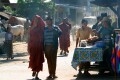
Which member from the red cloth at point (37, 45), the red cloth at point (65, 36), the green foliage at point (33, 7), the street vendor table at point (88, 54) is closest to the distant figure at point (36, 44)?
the red cloth at point (37, 45)

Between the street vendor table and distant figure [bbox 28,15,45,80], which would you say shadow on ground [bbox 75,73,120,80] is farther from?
distant figure [bbox 28,15,45,80]

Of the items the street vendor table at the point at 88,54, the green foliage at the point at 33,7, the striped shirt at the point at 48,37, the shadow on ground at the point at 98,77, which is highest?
the green foliage at the point at 33,7

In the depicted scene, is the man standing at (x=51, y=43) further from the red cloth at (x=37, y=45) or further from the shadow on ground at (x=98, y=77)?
the shadow on ground at (x=98, y=77)

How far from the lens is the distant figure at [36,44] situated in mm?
12688

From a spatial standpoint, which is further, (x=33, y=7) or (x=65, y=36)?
(x=33, y=7)

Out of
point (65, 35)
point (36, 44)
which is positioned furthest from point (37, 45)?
point (65, 35)

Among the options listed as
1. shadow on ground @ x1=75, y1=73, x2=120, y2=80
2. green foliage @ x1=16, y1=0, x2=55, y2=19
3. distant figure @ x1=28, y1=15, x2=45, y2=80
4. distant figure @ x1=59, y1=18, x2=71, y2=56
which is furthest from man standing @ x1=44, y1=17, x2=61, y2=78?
green foliage @ x1=16, y1=0, x2=55, y2=19

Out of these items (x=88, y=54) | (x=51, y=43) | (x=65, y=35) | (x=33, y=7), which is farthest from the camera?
(x=33, y=7)

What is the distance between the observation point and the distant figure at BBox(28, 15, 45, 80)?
41.6 ft

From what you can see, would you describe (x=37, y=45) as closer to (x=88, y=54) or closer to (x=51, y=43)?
(x=51, y=43)

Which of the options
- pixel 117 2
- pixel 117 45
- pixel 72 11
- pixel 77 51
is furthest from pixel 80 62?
pixel 72 11

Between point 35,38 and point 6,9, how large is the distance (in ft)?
101

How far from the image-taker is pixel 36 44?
1277 cm

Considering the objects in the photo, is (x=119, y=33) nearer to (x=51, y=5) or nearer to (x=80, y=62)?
(x=80, y=62)
